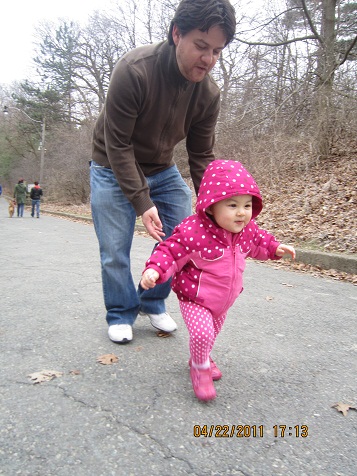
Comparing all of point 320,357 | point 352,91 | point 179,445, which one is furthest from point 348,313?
point 352,91

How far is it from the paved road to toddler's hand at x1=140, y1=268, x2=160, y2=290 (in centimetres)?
56

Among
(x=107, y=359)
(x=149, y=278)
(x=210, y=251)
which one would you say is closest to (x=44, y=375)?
(x=107, y=359)

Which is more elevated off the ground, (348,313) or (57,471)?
(348,313)

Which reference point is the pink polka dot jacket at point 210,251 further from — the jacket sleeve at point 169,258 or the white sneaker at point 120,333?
the white sneaker at point 120,333

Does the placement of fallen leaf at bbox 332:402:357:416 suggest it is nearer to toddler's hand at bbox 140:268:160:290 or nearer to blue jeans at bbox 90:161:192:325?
toddler's hand at bbox 140:268:160:290

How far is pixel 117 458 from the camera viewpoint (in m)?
1.43

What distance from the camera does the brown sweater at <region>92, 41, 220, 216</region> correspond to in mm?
2227

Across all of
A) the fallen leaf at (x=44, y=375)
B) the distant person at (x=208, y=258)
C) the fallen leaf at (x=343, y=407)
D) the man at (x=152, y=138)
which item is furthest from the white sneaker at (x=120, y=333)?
the fallen leaf at (x=343, y=407)

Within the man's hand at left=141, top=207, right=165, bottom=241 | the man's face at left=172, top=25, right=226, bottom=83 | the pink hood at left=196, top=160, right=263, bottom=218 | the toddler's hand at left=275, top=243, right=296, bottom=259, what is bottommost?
the toddler's hand at left=275, top=243, right=296, bottom=259

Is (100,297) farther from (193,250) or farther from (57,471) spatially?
(57,471)

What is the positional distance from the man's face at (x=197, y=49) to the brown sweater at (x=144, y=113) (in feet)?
0.32

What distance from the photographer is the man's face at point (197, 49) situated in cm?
201

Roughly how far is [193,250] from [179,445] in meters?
0.85

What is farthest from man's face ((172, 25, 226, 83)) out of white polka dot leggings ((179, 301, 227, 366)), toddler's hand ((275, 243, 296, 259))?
white polka dot leggings ((179, 301, 227, 366))
